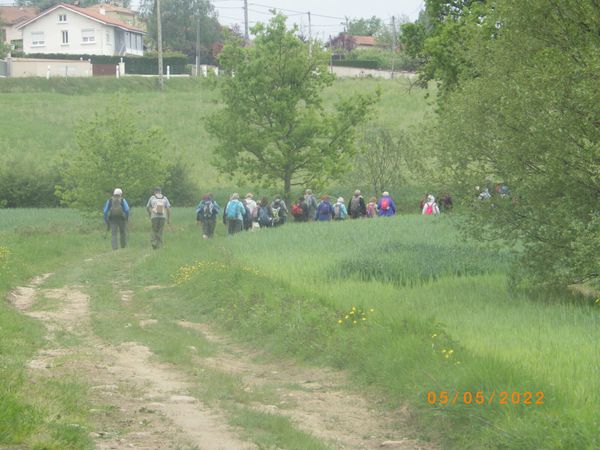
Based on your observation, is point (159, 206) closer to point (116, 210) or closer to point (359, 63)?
point (116, 210)

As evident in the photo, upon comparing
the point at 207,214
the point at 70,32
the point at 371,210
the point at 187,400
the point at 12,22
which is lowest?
the point at 371,210

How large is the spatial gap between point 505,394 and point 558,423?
94 centimetres

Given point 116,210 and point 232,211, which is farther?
point 232,211

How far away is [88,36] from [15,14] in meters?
33.8

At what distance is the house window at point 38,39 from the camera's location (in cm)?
11400

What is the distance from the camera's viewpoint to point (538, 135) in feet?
45.7

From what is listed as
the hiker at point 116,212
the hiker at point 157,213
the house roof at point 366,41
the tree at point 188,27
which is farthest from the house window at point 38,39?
the hiker at point 157,213

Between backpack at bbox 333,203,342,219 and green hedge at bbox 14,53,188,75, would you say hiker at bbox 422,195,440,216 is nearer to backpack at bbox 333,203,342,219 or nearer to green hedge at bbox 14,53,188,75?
backpack at bbox 333,203,342,219

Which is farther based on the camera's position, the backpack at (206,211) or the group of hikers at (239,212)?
the backpack at (206,211)

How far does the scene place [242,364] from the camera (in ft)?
41.7

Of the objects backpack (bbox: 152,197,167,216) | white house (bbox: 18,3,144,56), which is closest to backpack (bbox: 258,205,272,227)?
backpack (bbox: 152,197,167,216)

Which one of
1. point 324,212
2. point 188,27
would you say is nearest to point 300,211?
point 324,212

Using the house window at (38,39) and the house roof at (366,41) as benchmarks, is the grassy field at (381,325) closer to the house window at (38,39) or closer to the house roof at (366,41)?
the house window at (38,39)

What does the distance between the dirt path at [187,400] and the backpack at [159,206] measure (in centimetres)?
1363
